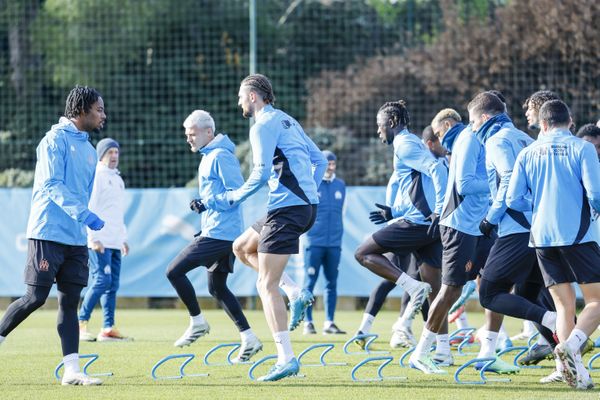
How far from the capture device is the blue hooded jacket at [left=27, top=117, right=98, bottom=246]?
28.0 ft

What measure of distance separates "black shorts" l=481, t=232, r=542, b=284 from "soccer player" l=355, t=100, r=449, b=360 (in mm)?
1497

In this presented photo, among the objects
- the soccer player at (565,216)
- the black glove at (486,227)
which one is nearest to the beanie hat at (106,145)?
the black glove at (486,227)

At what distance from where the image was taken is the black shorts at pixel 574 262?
812 centimetres

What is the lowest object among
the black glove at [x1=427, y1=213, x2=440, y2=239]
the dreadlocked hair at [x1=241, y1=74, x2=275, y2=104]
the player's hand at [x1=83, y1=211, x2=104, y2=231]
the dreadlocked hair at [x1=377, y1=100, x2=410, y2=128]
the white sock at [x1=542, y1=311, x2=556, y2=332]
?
the white sock at [x1=542, y1=311, x2=556, y2=332]

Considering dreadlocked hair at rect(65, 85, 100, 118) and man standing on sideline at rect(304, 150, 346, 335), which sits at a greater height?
dreadlocked hair at rect(65, 85, 100, 118)

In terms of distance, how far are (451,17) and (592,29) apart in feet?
12.8

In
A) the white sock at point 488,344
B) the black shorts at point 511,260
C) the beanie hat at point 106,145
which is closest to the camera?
the black shorts at point 511,260

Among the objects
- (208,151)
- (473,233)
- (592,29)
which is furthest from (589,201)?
(592,29)

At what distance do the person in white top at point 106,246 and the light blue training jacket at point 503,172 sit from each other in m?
5.35

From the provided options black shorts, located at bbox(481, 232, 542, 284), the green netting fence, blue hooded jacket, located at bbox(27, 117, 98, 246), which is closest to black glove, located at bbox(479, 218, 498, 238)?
black shorts, located at bbox(481, 232, 542, 284)

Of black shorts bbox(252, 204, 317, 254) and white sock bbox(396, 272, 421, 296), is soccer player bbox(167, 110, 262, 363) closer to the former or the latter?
white sock bbox(396, 272, 421, 296)

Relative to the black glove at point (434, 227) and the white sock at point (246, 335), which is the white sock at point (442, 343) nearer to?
the black glove at point (434, 227)

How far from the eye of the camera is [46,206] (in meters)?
8.63

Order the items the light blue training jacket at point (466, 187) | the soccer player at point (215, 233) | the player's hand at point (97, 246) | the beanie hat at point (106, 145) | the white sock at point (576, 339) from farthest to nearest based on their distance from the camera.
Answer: the beanie hat at point (106, 145), the player's hand at point (97, 246), the soccer player at point (215, 233), the light blue training jacket at point (466, 187), the white sock at point (576, 339)
